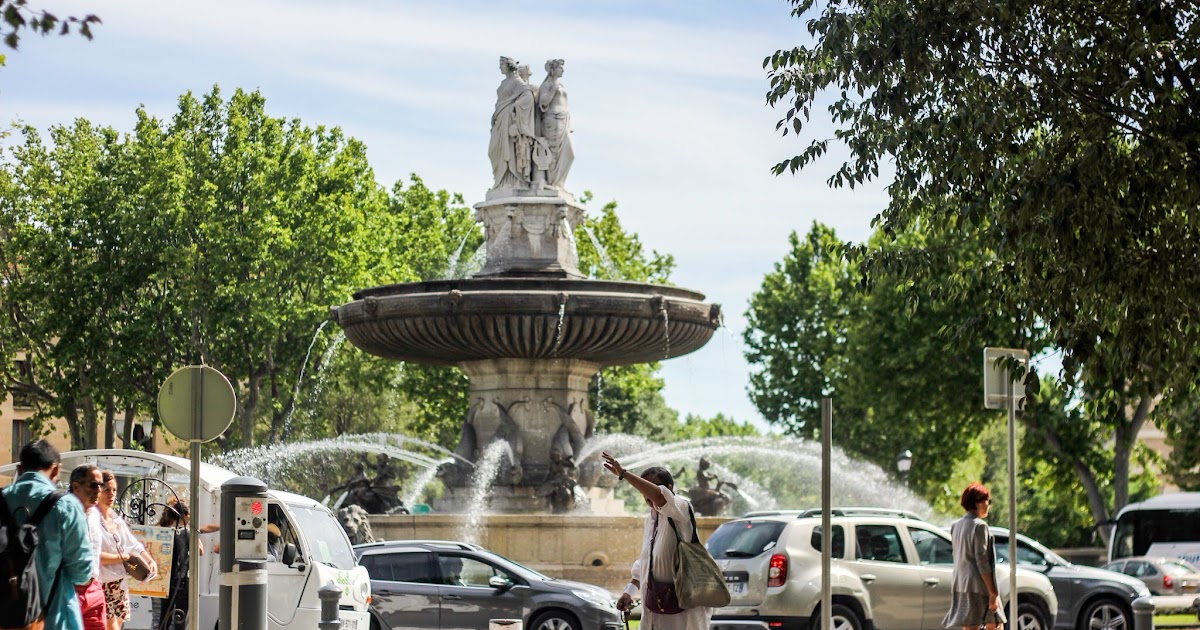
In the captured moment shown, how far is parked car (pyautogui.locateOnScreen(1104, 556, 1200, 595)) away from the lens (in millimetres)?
30016

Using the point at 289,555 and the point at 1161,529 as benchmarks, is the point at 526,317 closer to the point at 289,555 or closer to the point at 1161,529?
the point at 289,555

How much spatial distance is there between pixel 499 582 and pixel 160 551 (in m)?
3.87

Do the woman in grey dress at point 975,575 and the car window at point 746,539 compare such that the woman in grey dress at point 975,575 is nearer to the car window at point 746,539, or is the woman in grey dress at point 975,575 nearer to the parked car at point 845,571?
the parked car at point 845,571

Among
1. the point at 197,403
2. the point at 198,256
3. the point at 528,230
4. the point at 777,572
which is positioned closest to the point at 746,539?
the point at 777,572

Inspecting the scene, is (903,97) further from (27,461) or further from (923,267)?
(27,461)

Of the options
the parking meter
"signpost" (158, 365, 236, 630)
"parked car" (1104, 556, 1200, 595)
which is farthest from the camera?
"parked car" (1104, 556, 1200, 595)

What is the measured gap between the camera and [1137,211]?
12102mm

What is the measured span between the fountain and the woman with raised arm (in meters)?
14.1

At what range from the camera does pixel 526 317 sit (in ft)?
83.0

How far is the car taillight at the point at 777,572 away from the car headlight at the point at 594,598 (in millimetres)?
1698

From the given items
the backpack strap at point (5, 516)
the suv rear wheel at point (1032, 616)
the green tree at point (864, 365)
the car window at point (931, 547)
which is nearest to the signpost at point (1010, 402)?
the car window at point (931, 547)

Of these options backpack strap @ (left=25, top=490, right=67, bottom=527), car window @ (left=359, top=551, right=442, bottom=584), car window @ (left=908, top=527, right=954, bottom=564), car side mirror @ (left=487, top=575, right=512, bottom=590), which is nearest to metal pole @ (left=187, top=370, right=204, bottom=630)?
backpack strap @ (left=25, top=490, right=67, bottom=527)

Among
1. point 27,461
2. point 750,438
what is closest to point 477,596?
point 27,461

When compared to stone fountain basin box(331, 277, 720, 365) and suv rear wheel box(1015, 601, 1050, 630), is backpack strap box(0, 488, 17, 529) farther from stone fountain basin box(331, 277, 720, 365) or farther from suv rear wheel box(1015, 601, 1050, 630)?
stone fountain basin box(331, 277, 720, 365)
